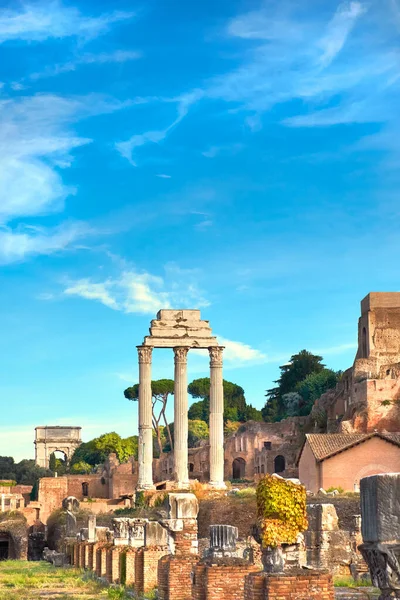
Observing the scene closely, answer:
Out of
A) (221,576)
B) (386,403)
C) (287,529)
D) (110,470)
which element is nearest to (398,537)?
(287,529)

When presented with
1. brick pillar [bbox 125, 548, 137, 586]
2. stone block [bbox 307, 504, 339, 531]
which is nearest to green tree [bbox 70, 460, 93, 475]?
brick pillar [bbox 125, 548, 137, 586]

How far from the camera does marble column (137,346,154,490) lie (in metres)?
58.6

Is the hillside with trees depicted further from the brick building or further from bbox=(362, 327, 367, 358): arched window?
the brick building

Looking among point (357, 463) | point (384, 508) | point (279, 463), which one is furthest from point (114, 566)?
point (279, 463)

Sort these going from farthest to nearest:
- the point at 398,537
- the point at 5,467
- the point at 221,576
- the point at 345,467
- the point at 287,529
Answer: the point at 5,467, the point at 345,467, the point at 221,576, the point at 287,529, the point at 398,537

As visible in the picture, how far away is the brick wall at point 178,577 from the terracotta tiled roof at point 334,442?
38475 mm

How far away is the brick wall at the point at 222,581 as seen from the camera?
12.3m

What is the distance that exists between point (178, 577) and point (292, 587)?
22.8ft

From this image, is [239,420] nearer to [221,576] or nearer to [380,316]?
[380,316]

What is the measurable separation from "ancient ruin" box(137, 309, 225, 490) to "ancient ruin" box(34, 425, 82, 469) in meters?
65.6

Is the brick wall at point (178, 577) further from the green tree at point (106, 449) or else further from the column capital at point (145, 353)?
the green tree at point (106, 449)

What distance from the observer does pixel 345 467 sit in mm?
53844

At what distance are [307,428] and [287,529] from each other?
68.5m

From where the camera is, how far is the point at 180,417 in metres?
59.4
